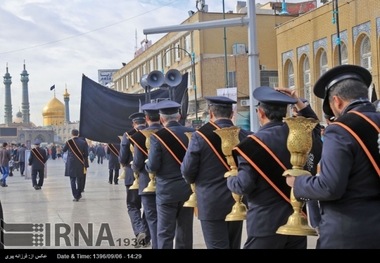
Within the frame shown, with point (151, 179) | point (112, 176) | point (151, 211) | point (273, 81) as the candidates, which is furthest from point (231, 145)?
point (273, 81)

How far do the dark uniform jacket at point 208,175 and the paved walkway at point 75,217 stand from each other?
2.71 ft

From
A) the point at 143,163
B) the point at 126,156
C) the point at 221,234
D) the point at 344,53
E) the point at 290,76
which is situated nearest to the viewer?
the point at 221,234

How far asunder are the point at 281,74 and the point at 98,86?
1999 centimetres

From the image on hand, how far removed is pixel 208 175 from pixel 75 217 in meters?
5.07

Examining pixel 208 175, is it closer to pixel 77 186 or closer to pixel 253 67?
pixel 253 67

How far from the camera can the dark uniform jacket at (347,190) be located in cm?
312

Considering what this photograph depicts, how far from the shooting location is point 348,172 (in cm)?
311

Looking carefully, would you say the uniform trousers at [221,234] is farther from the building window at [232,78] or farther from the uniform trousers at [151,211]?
the building window at [232,78]

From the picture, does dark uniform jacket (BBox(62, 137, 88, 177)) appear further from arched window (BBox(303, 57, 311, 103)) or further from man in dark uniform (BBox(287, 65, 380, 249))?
arched window (BBox(303, 57, 311, 103))

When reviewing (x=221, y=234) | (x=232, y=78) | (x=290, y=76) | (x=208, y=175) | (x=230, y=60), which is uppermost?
(x=230, y=60)

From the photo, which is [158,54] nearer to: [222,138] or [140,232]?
[140,232]

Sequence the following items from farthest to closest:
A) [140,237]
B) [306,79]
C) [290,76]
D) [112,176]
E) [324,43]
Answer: [290,76] → [306,79] → [324,43] → [112,176] → [140,237]

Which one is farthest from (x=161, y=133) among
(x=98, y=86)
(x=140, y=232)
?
(x=98, y=86)

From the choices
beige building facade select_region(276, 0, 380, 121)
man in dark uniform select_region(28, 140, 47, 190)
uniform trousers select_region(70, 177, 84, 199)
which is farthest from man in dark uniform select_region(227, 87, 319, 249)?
beige building facade select_region(276, 0, 380, 121)
